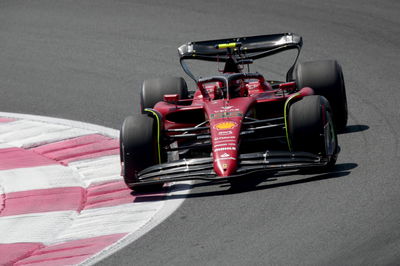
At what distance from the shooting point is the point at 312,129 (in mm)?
8430

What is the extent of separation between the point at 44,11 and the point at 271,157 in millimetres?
10455

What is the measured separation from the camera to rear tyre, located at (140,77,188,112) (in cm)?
1041

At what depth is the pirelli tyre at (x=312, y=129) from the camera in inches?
331

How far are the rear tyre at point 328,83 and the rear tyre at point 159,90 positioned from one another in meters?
1.40

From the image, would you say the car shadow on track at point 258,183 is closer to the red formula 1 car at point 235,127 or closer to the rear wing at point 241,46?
the red formula 1 car at point 235,127

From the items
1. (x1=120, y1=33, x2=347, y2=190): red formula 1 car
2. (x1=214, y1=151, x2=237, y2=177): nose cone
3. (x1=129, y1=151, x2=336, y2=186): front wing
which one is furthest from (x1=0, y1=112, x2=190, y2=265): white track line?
(x1=214, y1=151, x2=237, y2=177): nose cone

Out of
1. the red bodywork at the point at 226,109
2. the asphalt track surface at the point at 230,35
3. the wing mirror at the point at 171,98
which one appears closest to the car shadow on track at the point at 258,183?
the asphalt track surface at the point at 230,35

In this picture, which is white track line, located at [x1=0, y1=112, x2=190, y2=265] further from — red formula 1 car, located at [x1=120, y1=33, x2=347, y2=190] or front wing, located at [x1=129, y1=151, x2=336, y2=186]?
red formula 1 car, located at [x1=120, y1=33, x2=347, y2=190]

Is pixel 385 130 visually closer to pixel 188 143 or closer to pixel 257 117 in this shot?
pixel 257 117

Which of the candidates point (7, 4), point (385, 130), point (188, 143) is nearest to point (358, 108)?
point (385, 130)

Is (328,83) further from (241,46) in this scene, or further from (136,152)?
(136,152)

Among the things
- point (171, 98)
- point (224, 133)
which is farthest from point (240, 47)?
point (224, 133)

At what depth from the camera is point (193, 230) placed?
727 cm

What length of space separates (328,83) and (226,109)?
1.64m
